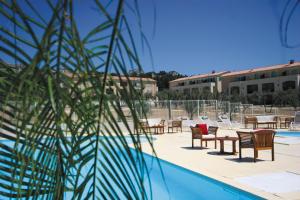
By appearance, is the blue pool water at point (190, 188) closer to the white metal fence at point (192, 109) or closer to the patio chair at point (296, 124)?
the patio chair at point (296, 124)

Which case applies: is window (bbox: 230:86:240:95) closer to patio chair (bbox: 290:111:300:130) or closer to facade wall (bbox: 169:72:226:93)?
facade wall (bbox: 169:72:226:93)

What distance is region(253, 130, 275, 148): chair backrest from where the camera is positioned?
834 centimetres

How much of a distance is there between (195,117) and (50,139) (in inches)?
856

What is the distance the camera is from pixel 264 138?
331 inches

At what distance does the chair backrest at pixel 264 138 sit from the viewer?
8336 mm

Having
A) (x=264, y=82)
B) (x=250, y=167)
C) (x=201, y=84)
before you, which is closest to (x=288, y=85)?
(x=264, y=82)

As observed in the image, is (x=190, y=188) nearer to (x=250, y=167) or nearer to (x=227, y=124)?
(x=250, y=167)

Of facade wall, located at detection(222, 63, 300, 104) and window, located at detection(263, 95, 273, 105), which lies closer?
facade wall, located at detection(222, 63, 300, 104)

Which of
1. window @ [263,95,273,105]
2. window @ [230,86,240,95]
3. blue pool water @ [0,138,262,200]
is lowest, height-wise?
blue pool water @ [0,138,262,200]

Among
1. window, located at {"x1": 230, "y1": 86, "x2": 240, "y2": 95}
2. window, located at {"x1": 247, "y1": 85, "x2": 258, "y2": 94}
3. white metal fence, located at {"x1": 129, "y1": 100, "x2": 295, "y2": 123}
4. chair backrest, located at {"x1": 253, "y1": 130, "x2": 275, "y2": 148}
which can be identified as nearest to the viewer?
chair backrest, located at {"x1": 253, "y1": 130, "x2": 275, "y2": 148}

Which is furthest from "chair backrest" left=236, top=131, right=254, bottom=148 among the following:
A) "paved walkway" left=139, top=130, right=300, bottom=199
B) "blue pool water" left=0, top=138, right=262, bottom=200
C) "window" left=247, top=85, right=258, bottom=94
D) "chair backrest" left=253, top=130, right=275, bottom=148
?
"window" left=247, top=85, right=258, bottom=94

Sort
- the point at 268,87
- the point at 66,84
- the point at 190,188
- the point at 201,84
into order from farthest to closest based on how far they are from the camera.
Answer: the point at 201,84 < the point at 268,87 < the point at 190,188 < the point at 66,84

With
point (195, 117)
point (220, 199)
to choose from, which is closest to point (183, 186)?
point (220, 199)

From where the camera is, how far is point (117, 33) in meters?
0.56
